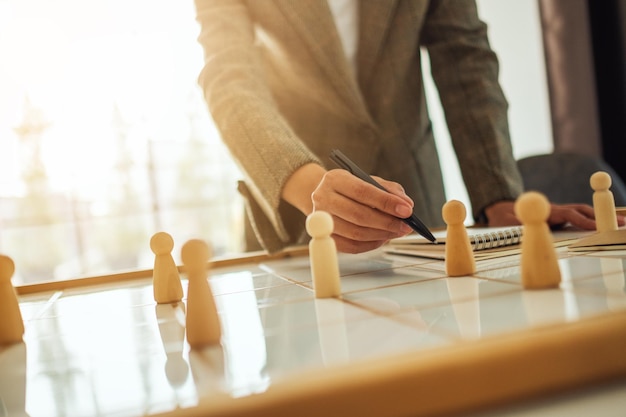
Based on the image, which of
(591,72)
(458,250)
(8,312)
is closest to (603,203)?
(458,250)

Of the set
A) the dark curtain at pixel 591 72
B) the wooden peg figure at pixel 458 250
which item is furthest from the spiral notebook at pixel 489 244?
the dark curtain at pixel 591 72

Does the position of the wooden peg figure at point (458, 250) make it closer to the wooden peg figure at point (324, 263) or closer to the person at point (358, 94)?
the wooden peg figure at point (324, 263)

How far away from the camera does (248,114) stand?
102 cm

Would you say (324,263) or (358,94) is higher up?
(358,94)

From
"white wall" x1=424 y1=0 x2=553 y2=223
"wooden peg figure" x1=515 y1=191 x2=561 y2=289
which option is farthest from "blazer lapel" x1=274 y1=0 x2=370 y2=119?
"white wall" x1=424 y1=0 x2=553 y2=223

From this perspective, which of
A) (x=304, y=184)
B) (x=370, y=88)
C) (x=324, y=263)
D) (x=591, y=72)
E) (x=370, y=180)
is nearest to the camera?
(x=324, y=263)

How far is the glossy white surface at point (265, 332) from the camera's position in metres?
0.32

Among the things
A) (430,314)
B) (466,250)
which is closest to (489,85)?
(466,250)

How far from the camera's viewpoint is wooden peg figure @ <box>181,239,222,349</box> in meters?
0.42

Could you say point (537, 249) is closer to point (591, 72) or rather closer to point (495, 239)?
point (495, 239)

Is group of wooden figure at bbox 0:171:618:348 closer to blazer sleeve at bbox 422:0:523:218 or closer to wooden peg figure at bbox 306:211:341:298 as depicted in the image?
wooden peg figure at bbox 306:211:341:298

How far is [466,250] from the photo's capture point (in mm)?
607

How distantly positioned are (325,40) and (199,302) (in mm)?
912

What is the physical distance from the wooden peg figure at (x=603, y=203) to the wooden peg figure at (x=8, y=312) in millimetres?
798
